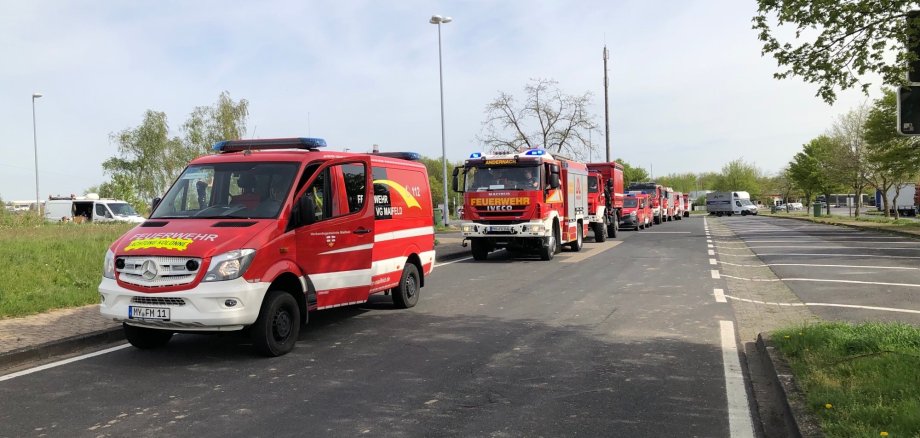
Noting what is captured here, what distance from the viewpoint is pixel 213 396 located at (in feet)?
17.3

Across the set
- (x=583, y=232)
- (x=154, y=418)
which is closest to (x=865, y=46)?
(x=154, y=418)

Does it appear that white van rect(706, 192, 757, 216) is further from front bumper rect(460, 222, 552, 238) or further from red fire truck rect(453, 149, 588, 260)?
front bumper rect(460, 222, 552, 238)

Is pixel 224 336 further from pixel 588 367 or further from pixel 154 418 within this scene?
pixel 588 367

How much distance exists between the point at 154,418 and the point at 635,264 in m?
12.6

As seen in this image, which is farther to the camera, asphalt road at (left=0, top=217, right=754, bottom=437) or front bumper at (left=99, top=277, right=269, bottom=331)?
front bumper at (left=99, top=277, right=269, bottom=331)

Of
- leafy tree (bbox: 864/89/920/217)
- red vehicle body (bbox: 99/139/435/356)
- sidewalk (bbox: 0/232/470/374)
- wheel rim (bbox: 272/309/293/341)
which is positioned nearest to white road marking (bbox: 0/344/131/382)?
sidewalk (bbox: 0/232/470/374)

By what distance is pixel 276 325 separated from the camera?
6.70 metres

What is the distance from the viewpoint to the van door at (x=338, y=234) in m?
7.22

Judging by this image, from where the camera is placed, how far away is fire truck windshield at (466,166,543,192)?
1669cm

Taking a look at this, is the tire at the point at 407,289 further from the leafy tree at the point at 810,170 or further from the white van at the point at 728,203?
the white van at the point at 728,203

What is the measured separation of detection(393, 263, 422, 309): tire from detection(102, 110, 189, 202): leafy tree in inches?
1271

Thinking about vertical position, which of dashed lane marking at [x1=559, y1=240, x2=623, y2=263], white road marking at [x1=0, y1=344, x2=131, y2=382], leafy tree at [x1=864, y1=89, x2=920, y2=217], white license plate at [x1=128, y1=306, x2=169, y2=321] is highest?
leafy tree at [x1=864, y1=89, x2=920, y2=217]

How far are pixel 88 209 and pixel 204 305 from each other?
98.2 ft

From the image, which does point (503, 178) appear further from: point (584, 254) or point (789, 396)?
point (789, 396)
